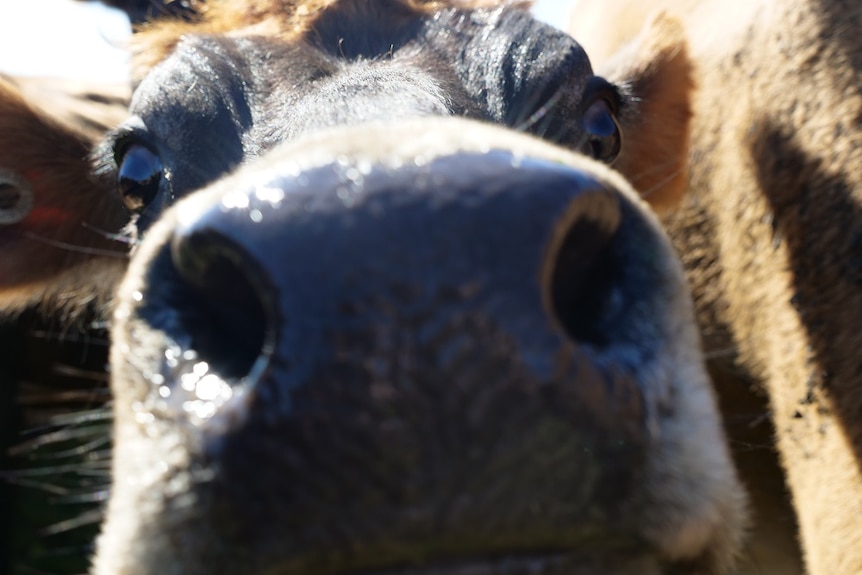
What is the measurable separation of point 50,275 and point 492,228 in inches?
98.7

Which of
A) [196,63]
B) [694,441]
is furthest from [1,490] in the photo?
[694,441]

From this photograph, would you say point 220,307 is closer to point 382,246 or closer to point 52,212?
point 382,246

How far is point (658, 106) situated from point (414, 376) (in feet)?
8.49

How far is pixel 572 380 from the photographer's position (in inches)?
46.3

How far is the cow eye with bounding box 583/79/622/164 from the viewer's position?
2.79 metres

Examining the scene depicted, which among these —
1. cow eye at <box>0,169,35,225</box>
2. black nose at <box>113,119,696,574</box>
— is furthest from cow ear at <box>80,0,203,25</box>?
black nose at <box>113,119,696,574</box>

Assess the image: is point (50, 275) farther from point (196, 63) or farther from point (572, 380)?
point (572, 380)

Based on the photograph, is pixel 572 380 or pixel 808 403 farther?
pixel 808 403

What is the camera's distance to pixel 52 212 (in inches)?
124

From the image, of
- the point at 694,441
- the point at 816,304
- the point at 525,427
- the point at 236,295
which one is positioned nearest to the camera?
the point at 525,427

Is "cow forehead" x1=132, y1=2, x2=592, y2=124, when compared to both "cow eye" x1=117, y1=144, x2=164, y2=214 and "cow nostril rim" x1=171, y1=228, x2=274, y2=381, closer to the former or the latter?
"cow eye" x1=117, y1=144, x2=164, y2=214

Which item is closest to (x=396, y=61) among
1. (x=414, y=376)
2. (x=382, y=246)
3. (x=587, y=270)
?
(x=587, y=270)

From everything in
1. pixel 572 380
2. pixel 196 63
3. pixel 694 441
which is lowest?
pixel 694 441

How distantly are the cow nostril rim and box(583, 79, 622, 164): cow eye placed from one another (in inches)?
66.9
